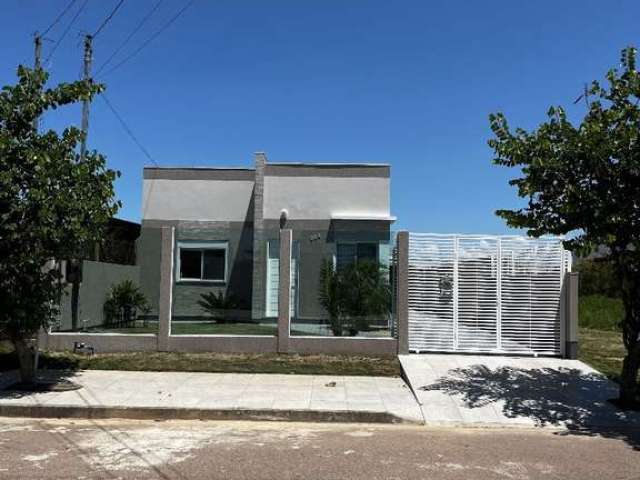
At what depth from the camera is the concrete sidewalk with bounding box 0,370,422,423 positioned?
9.05 meters

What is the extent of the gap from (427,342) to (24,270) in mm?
8116

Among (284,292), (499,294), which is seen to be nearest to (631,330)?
(499,294)

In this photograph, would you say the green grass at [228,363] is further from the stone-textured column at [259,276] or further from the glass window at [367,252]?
the glass window at [367,252]

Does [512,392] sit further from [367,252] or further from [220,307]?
[220,307]

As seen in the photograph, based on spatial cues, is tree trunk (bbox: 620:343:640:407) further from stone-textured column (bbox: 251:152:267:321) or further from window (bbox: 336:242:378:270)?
stone-textured column (bbox: 251:152:267:321)

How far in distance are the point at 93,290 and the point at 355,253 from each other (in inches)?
248

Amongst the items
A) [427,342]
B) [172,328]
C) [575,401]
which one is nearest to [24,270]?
[172,328]

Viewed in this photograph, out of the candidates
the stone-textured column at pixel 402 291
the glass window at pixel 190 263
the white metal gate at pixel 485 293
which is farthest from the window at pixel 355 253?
the glass window at pixel 190 263

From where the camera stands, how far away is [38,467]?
6316 mm

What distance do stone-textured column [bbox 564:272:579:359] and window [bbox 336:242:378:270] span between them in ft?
13.8

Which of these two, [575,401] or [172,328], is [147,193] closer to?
[172,328]

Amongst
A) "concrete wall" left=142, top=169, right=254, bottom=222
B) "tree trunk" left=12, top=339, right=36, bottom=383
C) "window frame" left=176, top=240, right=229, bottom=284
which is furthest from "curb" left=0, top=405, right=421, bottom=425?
"concrete wall" left=142, top=169, right=254, bottom=222

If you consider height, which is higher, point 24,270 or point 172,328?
point 24,270

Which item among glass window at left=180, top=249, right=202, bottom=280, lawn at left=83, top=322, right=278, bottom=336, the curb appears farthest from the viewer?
glass window at left=180, top=249, right=202, bottom=280
